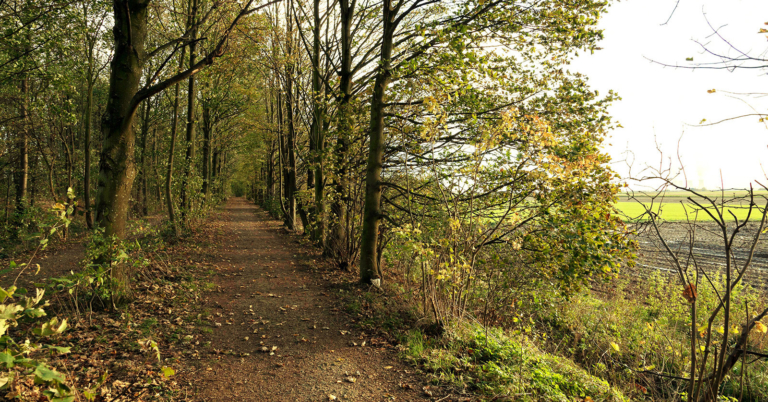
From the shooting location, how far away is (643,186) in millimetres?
3482

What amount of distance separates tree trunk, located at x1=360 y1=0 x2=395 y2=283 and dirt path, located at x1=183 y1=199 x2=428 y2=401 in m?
1.16

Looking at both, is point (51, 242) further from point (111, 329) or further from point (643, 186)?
point (643, 186)

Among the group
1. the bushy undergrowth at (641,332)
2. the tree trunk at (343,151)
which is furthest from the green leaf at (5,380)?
the tree trunk at (343,151)

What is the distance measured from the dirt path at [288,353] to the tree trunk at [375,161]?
116cm

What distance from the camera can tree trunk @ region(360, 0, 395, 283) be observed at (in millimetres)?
7605

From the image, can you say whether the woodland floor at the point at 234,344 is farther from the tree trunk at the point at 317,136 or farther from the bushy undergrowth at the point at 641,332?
the bushy undergrowth at the point at 641,332

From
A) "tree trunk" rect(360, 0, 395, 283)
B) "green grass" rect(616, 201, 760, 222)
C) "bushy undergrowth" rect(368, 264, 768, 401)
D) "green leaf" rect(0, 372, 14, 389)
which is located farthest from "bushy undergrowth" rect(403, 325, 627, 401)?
"green leaf" rect(0, 372, 14, 389)

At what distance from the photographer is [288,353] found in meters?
4.83

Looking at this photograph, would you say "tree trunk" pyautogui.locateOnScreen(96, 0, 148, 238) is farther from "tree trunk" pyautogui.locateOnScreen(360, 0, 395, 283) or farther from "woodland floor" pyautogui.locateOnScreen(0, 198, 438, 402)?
"tree trunk" pyautogui.locateOnScreen(360, 0, 395, 283)

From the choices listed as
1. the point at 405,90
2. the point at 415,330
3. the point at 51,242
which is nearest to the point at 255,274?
the point at 415,330

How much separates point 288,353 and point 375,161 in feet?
14.0

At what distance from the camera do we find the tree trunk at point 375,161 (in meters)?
7.61

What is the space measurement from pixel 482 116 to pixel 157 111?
20.8m

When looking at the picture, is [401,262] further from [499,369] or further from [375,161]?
[499,369]
